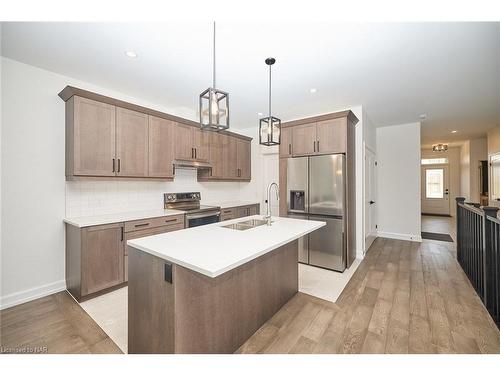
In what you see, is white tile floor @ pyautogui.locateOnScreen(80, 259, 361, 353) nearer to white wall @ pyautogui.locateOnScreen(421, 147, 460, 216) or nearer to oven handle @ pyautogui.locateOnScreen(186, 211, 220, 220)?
oven handle @ pyautogui.locateOnScreen(186, 211, 220, 220)

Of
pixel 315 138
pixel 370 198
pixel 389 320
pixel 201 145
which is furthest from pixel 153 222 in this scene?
pixel 370 198

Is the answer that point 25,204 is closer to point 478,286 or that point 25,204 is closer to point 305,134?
point 305,134

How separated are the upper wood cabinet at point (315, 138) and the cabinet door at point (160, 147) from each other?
75.2 inches

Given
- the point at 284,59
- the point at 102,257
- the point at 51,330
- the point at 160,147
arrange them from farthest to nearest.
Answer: the point at 160,147 < the point at 102,257 < the point at 284,59 < the point at 51,330

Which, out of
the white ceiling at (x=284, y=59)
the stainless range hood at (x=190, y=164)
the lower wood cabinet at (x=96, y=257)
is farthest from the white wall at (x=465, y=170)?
the lower wood cabinet at (x=96, y=257)

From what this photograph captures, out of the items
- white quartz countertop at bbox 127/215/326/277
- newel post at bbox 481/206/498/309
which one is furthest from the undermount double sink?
newel post at bbox 481/206/498/309

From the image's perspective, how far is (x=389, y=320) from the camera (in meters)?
2.13

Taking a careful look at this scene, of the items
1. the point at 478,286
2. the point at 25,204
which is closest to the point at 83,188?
the point at 25,204

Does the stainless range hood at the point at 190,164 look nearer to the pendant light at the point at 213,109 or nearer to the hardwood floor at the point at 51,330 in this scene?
the pendant light at the point at 213,109

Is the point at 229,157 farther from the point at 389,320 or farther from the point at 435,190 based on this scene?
the point at 435,190

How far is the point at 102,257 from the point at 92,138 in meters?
1.42

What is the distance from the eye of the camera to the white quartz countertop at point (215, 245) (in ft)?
4.09

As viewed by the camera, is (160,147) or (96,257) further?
(160,147)

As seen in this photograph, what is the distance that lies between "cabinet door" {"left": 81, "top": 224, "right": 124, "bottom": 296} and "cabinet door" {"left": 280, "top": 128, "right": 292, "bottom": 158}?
9.02 ft
